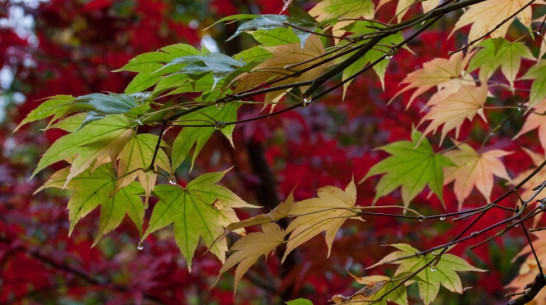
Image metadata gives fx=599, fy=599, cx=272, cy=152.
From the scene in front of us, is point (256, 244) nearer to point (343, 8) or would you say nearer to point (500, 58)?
point (343, 8)

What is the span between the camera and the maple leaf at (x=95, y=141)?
0.62 metres

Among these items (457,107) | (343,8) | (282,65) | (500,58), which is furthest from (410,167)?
(282,65)

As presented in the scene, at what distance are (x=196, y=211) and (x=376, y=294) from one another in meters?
0.25

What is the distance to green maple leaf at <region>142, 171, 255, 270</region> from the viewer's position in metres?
0.76

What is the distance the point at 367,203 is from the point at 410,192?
656 millimetres

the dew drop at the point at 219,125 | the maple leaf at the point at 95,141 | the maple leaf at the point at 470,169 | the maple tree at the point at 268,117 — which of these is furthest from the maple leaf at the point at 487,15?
the maple leaf at the point at 95,141

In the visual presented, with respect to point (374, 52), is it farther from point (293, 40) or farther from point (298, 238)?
point (298, 238)

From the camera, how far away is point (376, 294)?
2.42ft

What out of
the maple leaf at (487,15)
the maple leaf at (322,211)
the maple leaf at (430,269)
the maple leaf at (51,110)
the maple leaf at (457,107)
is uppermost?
the maple leaf at (51,110)

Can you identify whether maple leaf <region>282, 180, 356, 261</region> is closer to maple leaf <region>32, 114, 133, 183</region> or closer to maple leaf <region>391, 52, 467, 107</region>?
maple leaf <region>32, 114, 133, 183</region>

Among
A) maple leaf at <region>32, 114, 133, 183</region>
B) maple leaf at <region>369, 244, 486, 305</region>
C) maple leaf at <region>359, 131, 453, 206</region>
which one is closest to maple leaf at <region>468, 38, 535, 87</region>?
maple leaf at <region>359, 131, 453, 206</region>

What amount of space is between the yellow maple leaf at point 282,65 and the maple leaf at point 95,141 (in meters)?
0.13

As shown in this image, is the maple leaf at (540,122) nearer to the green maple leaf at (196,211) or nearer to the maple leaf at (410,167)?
the maple leaf at (410,167)

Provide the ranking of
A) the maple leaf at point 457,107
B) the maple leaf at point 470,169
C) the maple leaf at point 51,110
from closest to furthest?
the maple leaf at point 51,110
the maple leaf at point 457,107
the maple leaf at point 470,169
